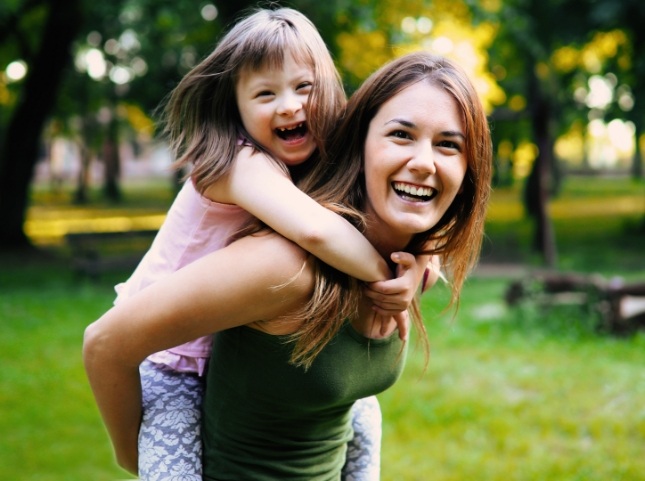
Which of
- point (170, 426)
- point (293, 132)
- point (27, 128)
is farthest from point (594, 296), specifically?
point (27, 128)

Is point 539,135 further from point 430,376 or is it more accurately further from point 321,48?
point 321,48

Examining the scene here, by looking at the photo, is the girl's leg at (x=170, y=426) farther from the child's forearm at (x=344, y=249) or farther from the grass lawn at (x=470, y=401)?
the grass lawn at (x=470, y=401)

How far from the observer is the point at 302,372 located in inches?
71.5

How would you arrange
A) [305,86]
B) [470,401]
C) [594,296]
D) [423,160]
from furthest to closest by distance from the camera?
[594,296]
[470,401]
[305,86]
[423,160]

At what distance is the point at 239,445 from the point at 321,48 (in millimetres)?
1095

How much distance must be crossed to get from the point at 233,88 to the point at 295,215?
507 mm

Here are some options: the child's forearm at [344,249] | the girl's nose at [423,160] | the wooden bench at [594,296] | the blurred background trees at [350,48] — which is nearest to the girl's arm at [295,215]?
the child's forearm at [344,249]

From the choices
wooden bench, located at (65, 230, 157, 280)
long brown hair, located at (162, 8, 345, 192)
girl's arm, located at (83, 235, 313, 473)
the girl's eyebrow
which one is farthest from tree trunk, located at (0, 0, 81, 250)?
the girl's eyebrow

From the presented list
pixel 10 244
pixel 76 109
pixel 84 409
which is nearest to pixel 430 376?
pixel 84 409

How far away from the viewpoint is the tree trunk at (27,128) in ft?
52.0

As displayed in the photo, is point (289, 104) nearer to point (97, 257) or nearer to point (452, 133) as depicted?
point (452, 133)

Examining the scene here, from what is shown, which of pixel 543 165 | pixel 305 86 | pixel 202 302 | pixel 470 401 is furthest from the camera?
pixel 543 165

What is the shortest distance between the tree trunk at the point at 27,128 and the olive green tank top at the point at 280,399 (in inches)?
601

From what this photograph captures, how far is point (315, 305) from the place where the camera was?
5.82 feet
